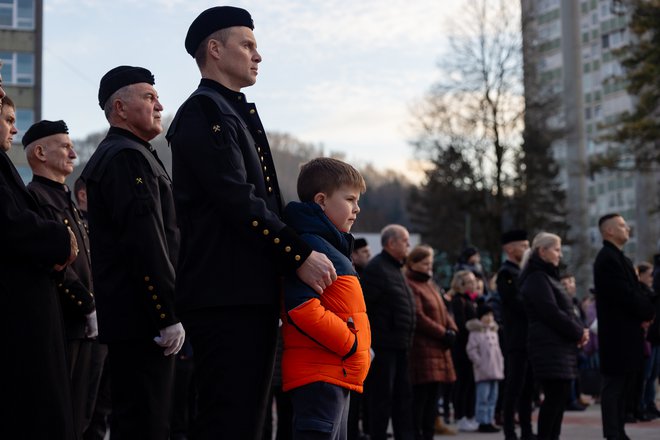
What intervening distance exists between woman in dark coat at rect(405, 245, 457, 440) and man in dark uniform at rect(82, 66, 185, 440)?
6.12 meters

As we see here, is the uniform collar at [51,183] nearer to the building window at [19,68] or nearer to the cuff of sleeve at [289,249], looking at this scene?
the cuff of sleeve at [289,249]

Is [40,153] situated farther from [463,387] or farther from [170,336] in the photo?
[463,387]

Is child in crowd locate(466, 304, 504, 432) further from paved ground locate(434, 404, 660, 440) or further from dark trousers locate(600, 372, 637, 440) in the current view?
dark trousers locate(600, 372, 637, 440)

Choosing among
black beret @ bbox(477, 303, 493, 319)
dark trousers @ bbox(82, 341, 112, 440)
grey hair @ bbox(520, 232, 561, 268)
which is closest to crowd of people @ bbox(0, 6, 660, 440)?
dark trousers @ bbox(82, 341, 112, 440)

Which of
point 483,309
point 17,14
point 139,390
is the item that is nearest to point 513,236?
point 483,309

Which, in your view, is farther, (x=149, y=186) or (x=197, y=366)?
(x=149, y=186)

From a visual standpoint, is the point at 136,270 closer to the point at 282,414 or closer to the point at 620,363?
the point at 282,414

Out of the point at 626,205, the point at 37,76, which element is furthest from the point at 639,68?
the point at 626,205

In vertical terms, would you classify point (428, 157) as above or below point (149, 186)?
above

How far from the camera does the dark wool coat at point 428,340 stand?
11828 mm

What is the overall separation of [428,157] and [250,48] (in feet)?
138

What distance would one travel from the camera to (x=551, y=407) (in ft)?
34.3

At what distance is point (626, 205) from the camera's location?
3711 inches

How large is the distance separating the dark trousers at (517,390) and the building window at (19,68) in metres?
44.4
